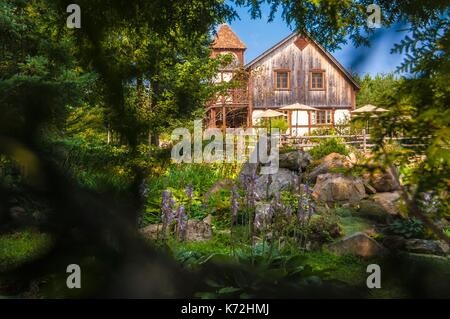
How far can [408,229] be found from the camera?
19.1ft

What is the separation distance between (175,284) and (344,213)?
6.77m

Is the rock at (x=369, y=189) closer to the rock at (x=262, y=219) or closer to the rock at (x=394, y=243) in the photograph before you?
the rock at (x=262, y=219)

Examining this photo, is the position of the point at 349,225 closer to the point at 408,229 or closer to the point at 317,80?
the point at 408,229

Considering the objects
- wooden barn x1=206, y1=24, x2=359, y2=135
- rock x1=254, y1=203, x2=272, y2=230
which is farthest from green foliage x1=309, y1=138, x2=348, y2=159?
rock x1=254, y1=203, x2=272, y2=230

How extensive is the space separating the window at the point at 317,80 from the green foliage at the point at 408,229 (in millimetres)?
14682

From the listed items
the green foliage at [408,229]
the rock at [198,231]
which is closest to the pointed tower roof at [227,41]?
the rock at [198,231]

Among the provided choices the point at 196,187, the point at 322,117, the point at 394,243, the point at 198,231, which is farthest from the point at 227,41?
the point at 394,243

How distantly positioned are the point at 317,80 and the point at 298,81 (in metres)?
1.19

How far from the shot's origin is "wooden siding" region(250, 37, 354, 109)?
1862cm

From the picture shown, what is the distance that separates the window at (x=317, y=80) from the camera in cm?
2008

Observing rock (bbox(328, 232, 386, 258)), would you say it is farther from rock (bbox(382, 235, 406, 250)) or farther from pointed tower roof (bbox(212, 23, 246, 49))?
pointed tower roof (bbox(212, 23, 246, 49))
